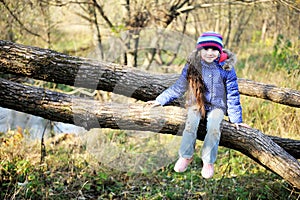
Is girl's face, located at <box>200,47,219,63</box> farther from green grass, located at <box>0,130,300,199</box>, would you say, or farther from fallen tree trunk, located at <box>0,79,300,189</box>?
green grass, located at <box>0,130,300,199</box>

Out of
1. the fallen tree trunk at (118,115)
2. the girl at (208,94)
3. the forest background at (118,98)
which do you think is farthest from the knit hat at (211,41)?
the forest background at (118,98)

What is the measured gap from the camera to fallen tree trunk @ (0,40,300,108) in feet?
9.93

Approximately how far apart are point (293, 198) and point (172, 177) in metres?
1.37

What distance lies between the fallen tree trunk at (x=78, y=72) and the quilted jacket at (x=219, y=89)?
38 centimetres

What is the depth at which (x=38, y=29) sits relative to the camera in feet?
21.7

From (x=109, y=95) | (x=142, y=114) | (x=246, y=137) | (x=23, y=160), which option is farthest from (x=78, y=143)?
(x=246, y=137)

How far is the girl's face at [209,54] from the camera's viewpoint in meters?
2.90

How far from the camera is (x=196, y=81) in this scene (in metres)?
3.01

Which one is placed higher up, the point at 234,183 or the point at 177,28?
the point at 177,28

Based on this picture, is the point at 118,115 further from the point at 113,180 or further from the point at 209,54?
the point at 113,180

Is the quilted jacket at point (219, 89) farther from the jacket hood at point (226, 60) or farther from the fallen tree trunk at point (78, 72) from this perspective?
the fallen tree trunk at point (78, 72)

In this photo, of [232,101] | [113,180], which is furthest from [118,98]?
[232,101]

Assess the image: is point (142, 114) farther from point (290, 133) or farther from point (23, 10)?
point (23, 10)

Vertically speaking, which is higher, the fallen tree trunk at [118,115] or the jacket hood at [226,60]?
the jacket hood at [226,60]
